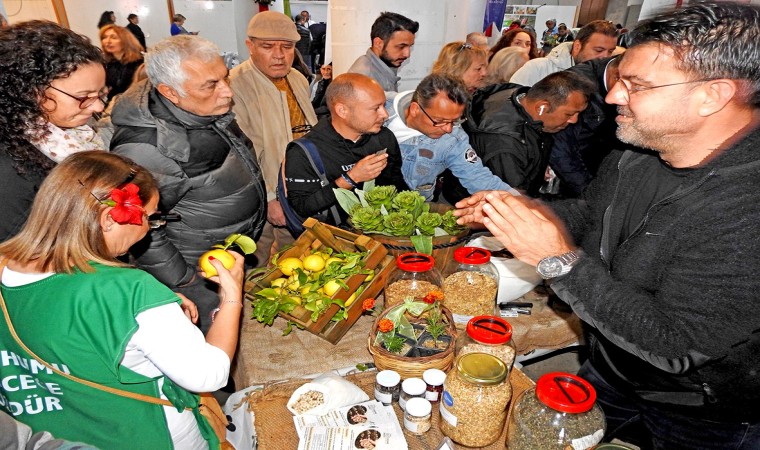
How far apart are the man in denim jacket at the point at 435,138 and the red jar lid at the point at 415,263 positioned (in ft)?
4.02

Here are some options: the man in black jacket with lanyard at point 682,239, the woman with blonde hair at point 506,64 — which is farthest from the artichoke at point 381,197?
the woman with blonde hair at point 506,64

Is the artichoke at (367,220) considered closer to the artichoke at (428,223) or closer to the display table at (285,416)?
the artichoke at (428,223)

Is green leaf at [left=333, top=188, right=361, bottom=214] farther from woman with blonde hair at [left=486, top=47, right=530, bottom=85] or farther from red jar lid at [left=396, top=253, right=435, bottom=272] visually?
woman with blonde hair at [left=486, top=47, right=530, bottom=85]

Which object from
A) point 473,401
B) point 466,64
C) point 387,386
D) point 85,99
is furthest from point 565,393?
point 466,64

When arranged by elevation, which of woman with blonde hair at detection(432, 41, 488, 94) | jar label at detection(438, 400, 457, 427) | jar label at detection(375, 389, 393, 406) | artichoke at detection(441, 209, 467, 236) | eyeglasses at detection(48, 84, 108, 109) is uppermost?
eyeglasses at detection(48, 84, 108, 109)

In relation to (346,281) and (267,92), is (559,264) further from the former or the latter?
(267,92)

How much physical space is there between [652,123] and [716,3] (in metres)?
0.34

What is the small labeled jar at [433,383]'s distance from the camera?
1367 mm

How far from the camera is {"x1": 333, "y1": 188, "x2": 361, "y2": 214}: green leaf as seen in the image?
228 centimetres

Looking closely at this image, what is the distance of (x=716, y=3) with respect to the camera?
1.25 meters

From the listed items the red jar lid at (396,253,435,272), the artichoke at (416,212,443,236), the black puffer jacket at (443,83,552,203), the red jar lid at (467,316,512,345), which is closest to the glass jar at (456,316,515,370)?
the red jar lid at (467,316,512,345)

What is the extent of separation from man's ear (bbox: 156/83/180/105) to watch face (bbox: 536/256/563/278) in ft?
6.20

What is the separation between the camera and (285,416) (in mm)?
1414

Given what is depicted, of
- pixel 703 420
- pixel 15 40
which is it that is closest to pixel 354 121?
pixel 15 40
